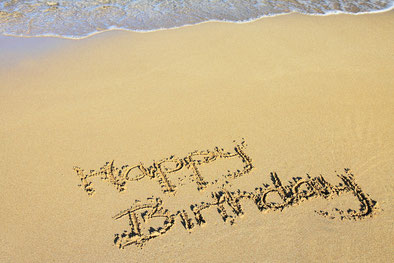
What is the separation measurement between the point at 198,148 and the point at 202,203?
68cm

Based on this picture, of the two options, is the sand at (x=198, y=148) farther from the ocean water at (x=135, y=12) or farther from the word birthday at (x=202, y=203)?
the ocean water at (x=135, y=12)

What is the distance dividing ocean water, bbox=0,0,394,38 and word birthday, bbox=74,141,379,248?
126 inches

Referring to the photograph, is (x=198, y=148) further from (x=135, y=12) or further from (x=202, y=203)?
(x=135, y=12)

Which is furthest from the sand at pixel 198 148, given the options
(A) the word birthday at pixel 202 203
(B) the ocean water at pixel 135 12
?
(B) the ocean water at pixel 135 12

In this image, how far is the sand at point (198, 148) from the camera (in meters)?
2.58

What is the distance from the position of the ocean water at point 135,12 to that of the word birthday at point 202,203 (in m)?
3.19

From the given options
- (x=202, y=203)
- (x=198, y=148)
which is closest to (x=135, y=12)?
(x=198, y=148)

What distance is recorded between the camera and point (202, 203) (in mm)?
2807

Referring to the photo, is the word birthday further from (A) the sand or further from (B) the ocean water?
(B) the ocean water

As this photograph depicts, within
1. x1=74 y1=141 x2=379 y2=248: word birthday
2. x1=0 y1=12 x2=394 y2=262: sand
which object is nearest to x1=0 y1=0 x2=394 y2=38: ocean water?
x1=0 y1=12 x2=394 y2=262: sand

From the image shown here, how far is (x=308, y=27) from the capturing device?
5512 mm

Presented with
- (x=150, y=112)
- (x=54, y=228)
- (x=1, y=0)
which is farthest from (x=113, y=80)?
(x=1, y=0)

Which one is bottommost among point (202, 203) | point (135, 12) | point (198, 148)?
point (202, 203)

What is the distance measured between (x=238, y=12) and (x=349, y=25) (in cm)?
189
